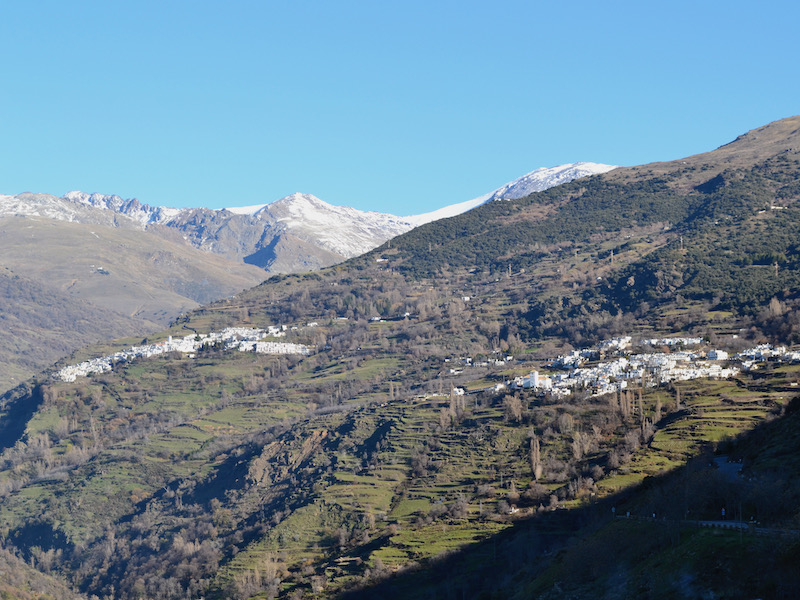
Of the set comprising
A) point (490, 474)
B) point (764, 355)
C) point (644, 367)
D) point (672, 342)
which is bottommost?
point (490, 474)

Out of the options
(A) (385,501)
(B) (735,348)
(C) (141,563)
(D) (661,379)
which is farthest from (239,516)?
(B) (735,348)

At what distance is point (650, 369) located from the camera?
13112cm

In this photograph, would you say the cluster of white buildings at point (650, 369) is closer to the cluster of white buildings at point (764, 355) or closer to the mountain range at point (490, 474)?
the cluster of white buildings at point (764, 355)

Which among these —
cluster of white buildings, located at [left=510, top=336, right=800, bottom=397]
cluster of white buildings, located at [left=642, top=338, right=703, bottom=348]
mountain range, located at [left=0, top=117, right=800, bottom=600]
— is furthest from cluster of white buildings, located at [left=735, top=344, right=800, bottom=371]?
cluster of white buildings, located at [left=642, top=338, right=703, bottom=348]

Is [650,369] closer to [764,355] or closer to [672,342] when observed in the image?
[764,355]

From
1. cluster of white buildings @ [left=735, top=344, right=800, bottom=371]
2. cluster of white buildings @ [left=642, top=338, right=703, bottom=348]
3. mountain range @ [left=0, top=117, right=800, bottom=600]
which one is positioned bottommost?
mountain range @ [left=0, top=117, right=800, bottom=600]

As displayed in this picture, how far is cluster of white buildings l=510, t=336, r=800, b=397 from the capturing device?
12350cm

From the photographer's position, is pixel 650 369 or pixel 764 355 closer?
pixel 764 355

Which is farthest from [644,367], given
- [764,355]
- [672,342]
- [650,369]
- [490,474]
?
[490,474]

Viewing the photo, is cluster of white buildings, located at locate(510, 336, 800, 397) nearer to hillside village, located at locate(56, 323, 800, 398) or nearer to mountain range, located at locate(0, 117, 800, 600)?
hillside village, located at locate(56, 323, 800, 398)

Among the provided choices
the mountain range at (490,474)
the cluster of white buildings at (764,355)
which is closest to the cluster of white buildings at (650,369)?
the cluster of white buildings at (764,355)

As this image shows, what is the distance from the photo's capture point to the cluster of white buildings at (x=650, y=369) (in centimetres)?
12350

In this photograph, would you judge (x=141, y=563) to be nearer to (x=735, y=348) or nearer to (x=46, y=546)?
(x=46, y=546)

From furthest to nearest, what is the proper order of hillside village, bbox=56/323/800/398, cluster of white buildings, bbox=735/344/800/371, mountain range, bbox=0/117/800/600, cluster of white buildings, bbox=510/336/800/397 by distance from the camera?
hillside village, bbox=56/323/800/398
cluster of white buildings, bbox=510/336/800/397
cluster of white buildings, bbox=735/344/800/371
mountain range, bbox=0/117/800/600
